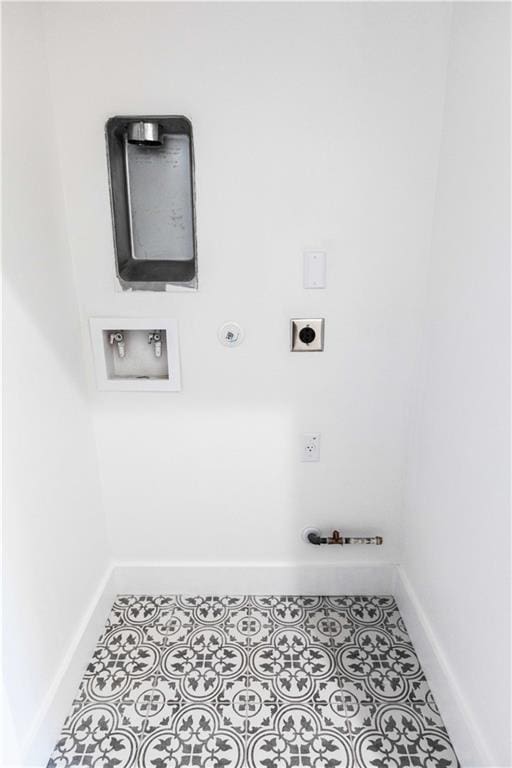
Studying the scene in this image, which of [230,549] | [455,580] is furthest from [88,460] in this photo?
[455,580]

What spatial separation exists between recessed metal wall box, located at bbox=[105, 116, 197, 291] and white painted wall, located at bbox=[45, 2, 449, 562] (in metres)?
0.03

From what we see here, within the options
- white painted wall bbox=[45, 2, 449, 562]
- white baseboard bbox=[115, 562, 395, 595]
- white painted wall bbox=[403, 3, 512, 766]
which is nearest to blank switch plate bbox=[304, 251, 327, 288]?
white painted wall bbox=[45, 2, 449, 562]

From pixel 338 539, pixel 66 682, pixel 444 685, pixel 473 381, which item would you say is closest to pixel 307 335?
pixel 473 381

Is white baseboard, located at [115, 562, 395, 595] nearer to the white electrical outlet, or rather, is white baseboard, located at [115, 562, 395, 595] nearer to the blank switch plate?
the white electrical outlet

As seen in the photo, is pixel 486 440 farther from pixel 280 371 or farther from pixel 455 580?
pixel 280 371

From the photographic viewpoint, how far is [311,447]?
54.7 inches

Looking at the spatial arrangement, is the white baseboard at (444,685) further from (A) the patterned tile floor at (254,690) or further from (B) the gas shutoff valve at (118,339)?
(B) the gas shutoff valve at (118,339)

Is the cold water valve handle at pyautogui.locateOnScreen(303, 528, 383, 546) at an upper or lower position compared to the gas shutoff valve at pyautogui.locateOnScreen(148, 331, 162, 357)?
lower

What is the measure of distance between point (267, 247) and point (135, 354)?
486 mm

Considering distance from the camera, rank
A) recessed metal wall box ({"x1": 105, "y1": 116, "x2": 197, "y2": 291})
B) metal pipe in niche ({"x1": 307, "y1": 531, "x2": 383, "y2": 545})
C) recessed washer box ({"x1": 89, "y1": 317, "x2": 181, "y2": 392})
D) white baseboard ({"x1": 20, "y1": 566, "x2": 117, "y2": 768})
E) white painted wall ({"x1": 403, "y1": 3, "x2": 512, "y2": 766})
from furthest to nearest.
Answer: metal pipe in niche ({"x1": 307, "y1": 531, "x2": 383, "y2": 545})
recessed washer box ({"x1": 89, "y1": 317, "x2": 181, "y2": 392})
recessed metal wall box ({"x1": 105, "y1": 116, "x2": 197, "y2": 291})
white baseboard ({"x1": 20, "y1": 566, "x2": 117, "y2": 768})
white painted wall ({"x1": 403, "y1": 3, "x2": 512, "y2": 766})

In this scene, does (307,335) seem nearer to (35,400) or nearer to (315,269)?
(315,269)

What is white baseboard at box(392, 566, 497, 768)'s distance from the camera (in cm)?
97

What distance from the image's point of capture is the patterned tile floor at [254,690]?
1.06m

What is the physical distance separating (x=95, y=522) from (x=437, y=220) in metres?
1.28
